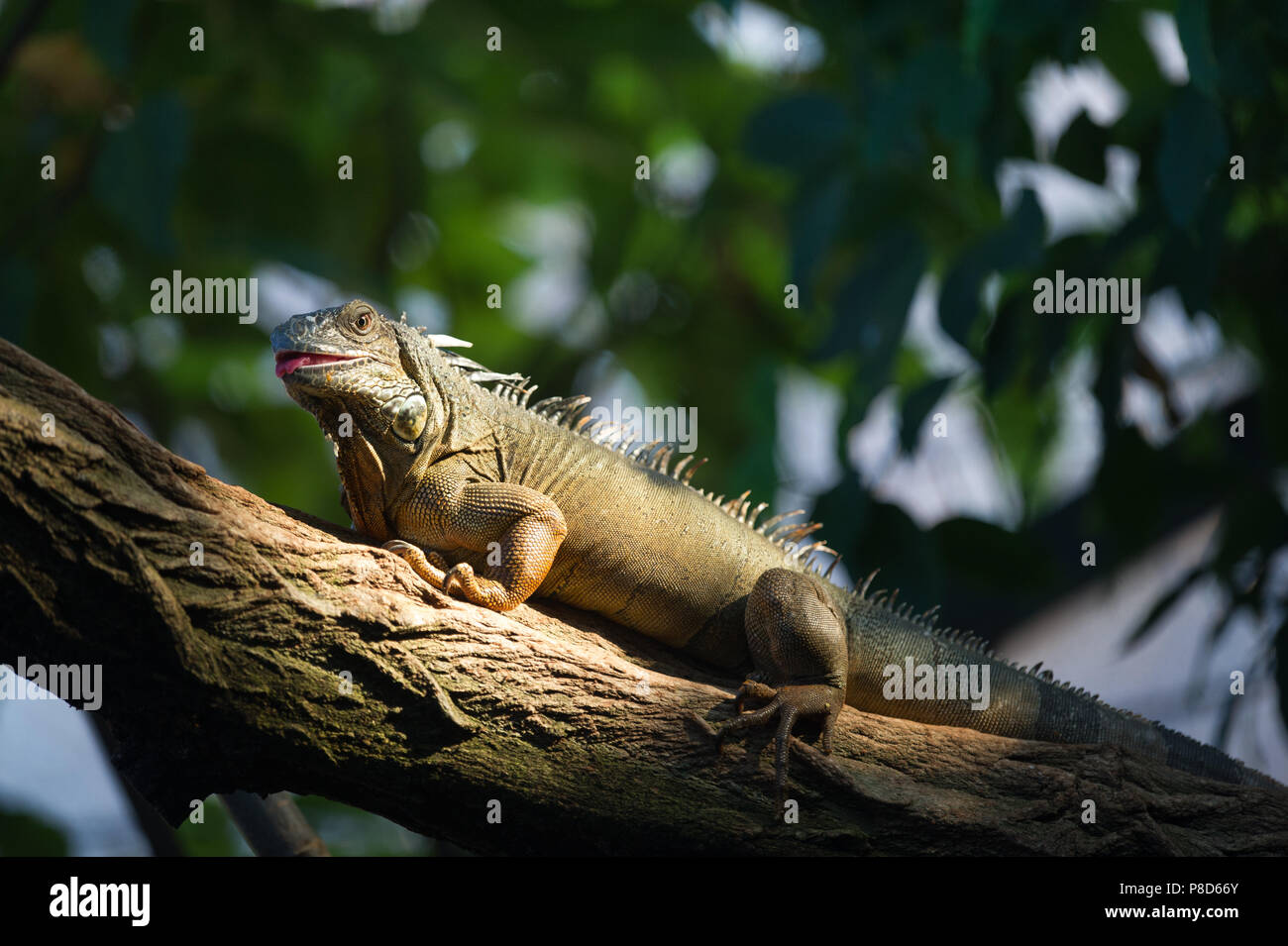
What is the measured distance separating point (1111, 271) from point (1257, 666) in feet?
8.89

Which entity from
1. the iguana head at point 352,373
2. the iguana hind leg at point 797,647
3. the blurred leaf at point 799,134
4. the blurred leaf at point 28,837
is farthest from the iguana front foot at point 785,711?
the blurred leaf at point 28,837

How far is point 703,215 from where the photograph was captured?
1134 centimetres

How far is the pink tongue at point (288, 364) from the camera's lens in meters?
5.42

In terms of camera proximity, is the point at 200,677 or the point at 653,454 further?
the point at 653,454

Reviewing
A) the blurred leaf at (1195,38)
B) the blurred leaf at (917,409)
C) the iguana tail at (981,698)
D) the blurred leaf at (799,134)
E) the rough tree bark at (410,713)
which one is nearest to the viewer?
the rough tree bark at (410,713)

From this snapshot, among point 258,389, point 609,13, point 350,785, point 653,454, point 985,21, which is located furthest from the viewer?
point 258,389

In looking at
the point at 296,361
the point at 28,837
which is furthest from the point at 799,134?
the point at 28,837

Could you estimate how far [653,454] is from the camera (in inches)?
247

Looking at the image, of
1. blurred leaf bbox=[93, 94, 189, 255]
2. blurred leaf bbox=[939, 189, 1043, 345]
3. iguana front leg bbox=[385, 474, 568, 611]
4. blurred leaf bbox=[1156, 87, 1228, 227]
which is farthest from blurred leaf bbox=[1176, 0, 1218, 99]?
blurred leaf bbox=[93, 94, 189, 255]

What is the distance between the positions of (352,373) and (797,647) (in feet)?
8.55

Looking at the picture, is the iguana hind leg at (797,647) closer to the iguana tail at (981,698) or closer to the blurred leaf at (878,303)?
the iguana tail at (981,698)
